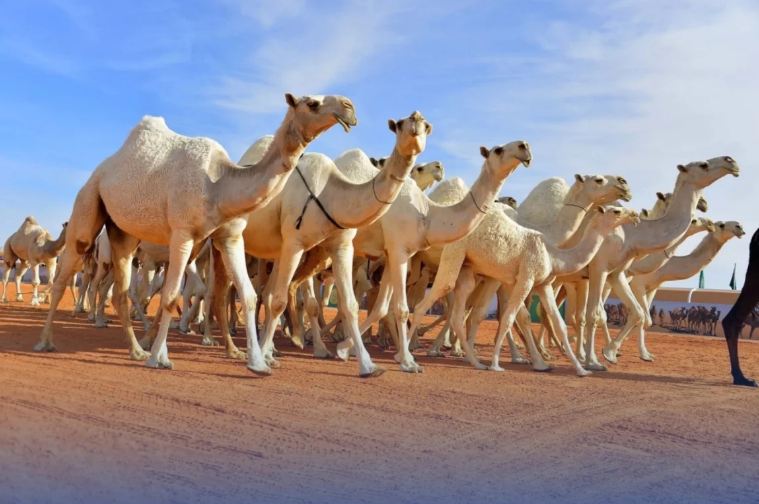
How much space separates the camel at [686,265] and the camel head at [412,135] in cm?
993

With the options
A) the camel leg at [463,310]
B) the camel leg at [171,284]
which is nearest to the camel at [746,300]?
the camel leg at [463,310]

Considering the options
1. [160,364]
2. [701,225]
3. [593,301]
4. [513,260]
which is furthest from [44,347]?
[701,225]

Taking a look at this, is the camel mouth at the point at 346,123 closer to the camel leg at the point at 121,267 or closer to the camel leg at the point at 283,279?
the camel leg at the point at 283,279

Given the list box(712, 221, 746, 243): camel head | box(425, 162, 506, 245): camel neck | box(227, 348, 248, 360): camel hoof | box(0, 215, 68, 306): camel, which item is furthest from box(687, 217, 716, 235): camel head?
box(0, 215, 68, 306): camel

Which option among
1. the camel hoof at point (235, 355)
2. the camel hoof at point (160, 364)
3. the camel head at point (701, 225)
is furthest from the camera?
the camel head at point (701, 225)

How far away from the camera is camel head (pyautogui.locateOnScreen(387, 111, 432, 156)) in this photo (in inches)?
348

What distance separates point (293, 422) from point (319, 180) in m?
4.43

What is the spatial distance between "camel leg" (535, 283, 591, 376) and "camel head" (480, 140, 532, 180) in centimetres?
217

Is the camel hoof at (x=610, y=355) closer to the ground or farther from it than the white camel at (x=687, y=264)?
closer to the ground

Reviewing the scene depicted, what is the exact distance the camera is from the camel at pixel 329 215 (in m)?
9.09

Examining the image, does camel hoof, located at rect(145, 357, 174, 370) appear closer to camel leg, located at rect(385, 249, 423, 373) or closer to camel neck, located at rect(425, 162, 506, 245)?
camel leg, located at rect(385, 249, 423, 373)

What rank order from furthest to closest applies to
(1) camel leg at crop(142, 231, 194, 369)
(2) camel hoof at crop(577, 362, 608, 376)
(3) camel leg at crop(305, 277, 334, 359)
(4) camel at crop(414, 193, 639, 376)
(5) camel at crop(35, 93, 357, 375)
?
(2) camel hoof at crop(577, 362, 608, 376), (3) camel leg at crop(305, 277, 334, 359), (4) camel at crop(414, 193, 639, 376), (1) camel leg at crop(142, 231, 194, 369), (5) camel at crop(35, 93, 357, 375)

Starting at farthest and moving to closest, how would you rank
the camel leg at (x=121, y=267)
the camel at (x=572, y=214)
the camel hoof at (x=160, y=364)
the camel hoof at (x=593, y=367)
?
the camel at (x=572, y=214) < the camel hoof at (x=593, y=367) < the camel leg at (x=121, y=267) < the camel hoof at (x=160, y=364)

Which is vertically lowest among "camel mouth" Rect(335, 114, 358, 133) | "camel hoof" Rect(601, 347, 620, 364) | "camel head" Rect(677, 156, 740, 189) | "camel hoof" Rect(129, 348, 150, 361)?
"camel hoof" Rect(129, 348, 150, 361)
